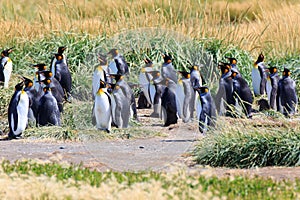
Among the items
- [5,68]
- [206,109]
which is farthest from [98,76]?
[206,109]

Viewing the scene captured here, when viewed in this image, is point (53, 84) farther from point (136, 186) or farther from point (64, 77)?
point (136, 186)

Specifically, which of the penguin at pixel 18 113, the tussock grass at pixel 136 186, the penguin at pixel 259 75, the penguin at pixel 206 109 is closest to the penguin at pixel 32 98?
the penguin at pixel 18 113

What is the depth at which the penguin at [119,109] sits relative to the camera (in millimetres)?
13102

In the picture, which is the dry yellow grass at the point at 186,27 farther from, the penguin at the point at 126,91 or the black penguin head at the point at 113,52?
the penguin at the point at 126,91

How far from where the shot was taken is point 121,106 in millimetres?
13195

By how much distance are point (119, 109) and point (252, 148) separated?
3.61 metres

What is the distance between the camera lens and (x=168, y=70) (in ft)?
49.2

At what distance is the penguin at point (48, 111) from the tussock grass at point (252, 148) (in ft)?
11.6

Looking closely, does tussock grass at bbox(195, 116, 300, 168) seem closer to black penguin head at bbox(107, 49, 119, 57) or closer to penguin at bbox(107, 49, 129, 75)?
penguin at bbox(107, 49, 129, 75)

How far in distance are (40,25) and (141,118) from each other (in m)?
5.47

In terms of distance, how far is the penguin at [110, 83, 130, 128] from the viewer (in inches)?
516

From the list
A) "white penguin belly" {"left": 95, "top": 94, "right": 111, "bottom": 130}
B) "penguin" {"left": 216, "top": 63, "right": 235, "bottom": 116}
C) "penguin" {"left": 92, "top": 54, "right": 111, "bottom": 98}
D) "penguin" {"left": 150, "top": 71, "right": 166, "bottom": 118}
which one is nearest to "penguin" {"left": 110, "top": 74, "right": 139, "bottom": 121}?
"white penguin belly" {"left": 95, "top": 94, "right": 111, "bottom": 130}

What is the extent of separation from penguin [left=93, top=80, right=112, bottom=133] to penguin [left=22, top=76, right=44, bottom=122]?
1115 mm

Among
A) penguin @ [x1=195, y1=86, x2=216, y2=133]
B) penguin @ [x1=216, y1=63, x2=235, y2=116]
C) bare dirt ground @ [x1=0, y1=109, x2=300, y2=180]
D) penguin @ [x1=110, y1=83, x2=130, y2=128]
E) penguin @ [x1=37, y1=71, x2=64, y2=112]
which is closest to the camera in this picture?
bare dirt ground @ [x1=0, y1=109, x2=300, y2=180]
